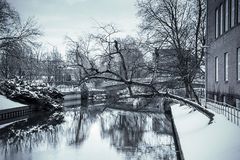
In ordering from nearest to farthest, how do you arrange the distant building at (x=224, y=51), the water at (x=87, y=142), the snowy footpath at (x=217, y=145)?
the snowy footpath at (x=217, y=145), the water at (x=87, y=142), the distant building at (x=224, y=51)

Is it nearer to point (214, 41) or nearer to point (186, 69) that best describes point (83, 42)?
point (186, 69)

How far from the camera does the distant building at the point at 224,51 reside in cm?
1605

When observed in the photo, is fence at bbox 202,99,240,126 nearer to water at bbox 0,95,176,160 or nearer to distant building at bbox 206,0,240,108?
distant building at bbox 206,0,240,108

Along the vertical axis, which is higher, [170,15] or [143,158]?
[170,15]

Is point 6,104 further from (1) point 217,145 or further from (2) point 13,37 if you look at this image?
(1) point 217,145

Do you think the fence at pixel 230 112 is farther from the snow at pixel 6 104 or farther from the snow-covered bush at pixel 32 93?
the snow-covered bush at pixel 32 93

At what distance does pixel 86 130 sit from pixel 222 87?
1106cm

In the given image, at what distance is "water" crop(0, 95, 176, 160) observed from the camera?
13.9 m

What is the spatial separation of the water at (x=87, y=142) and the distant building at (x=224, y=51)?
15.9 feet

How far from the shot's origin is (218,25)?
2042 cm

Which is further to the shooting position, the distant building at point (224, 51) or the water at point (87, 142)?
the distant building at point (224, 51)

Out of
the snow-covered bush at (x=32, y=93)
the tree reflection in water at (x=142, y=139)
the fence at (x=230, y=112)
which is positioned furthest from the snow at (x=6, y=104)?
the fence at (x=230, y=112)

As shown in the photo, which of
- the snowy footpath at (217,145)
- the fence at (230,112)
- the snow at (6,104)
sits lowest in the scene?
the snow at (6,104)

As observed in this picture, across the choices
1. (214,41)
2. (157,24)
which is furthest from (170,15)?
(214,41)
